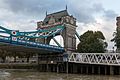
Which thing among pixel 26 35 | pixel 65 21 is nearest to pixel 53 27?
pixel 65 21

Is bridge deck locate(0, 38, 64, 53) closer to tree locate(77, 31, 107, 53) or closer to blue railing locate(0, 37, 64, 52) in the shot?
blue railing locate(0, 37, 64, 52)

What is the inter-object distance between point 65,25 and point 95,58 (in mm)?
26202

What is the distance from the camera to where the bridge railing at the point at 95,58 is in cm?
6350

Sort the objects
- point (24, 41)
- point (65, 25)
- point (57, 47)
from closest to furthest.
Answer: point (24, 41) < point (57, 47) < point (65, 25)

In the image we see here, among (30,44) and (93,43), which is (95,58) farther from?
(30,44)

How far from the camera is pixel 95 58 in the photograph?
2704 inches

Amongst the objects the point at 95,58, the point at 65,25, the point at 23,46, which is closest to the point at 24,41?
the point at 23,46

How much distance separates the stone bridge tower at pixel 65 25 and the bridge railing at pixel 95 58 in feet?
47.8

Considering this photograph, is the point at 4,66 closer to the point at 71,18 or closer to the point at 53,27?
the point at 53,27

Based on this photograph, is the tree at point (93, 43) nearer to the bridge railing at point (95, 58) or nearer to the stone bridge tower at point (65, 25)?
the bridge railing at point (95, 58)

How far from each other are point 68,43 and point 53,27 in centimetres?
808

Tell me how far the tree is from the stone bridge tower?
8628 millimetres

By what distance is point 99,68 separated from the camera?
7062cm

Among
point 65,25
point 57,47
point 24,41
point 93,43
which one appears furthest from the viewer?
point 65,25
